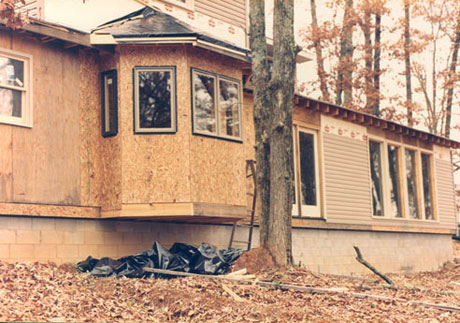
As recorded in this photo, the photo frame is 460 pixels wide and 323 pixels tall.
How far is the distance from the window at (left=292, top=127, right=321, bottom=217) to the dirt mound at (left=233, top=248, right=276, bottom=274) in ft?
14.6

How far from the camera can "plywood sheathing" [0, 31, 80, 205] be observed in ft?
37.2

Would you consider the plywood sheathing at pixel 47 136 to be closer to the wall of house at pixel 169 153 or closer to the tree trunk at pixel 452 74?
the wall of house at pixel 169 153

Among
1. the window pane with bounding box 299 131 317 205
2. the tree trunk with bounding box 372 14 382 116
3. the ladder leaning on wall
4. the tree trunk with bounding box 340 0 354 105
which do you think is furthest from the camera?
the tree trunk with bounding box 372 14 382 116

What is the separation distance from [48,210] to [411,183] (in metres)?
13.2

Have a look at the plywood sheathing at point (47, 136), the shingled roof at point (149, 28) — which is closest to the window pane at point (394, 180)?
the shingled roof at point (149, 28)

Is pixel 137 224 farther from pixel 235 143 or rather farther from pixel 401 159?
pixel 401 159

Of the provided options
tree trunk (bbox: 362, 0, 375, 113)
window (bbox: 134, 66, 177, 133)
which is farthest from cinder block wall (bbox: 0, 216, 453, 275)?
Result: tree trunk (bbox: 362, 0, 375, 113)

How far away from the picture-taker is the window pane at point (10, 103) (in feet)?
37.3

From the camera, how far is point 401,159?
2070 centimetres

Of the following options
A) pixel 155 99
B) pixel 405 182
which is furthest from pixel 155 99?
pixel 405 182

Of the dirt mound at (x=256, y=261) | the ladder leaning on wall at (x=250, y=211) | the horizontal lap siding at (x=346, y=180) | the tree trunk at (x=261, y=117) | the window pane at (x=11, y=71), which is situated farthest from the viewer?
the horizontal lap siding at (x=346, y=180)

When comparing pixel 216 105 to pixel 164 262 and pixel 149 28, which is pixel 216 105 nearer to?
pixel 149 28

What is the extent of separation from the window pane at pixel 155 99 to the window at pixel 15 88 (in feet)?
6.66

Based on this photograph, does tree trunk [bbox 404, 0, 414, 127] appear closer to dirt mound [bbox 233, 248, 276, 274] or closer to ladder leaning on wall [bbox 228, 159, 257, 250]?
ladder leaning on wall [bbox 228, 159, 257, 250]
